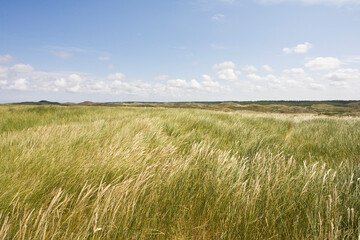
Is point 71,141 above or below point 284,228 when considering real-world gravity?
above

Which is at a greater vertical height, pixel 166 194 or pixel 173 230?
pixel 166 194

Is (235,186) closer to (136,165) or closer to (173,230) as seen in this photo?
(173,230)

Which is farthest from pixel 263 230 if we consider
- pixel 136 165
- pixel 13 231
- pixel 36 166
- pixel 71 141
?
pixel 71 141

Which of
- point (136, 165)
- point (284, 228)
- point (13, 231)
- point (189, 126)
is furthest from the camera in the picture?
point (189, 126)

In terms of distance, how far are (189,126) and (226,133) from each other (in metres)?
0.91

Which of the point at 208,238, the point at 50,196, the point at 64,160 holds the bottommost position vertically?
the point at 208,238

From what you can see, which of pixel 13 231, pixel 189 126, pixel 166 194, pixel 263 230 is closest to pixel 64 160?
pixel 13 231

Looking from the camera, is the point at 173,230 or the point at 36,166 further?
the point at 36,166

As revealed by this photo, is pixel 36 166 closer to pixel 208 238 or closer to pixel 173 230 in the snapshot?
pixel 173 230

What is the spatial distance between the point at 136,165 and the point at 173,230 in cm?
80

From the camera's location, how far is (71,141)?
89.0 inches

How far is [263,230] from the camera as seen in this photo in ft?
3.35

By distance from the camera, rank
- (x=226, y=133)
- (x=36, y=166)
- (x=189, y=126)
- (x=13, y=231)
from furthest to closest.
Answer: (x=189, y=126) → (x=226, y=133) → (x=36, y=166) → (x=13, y=231)

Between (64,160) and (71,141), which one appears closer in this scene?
(64,160)
